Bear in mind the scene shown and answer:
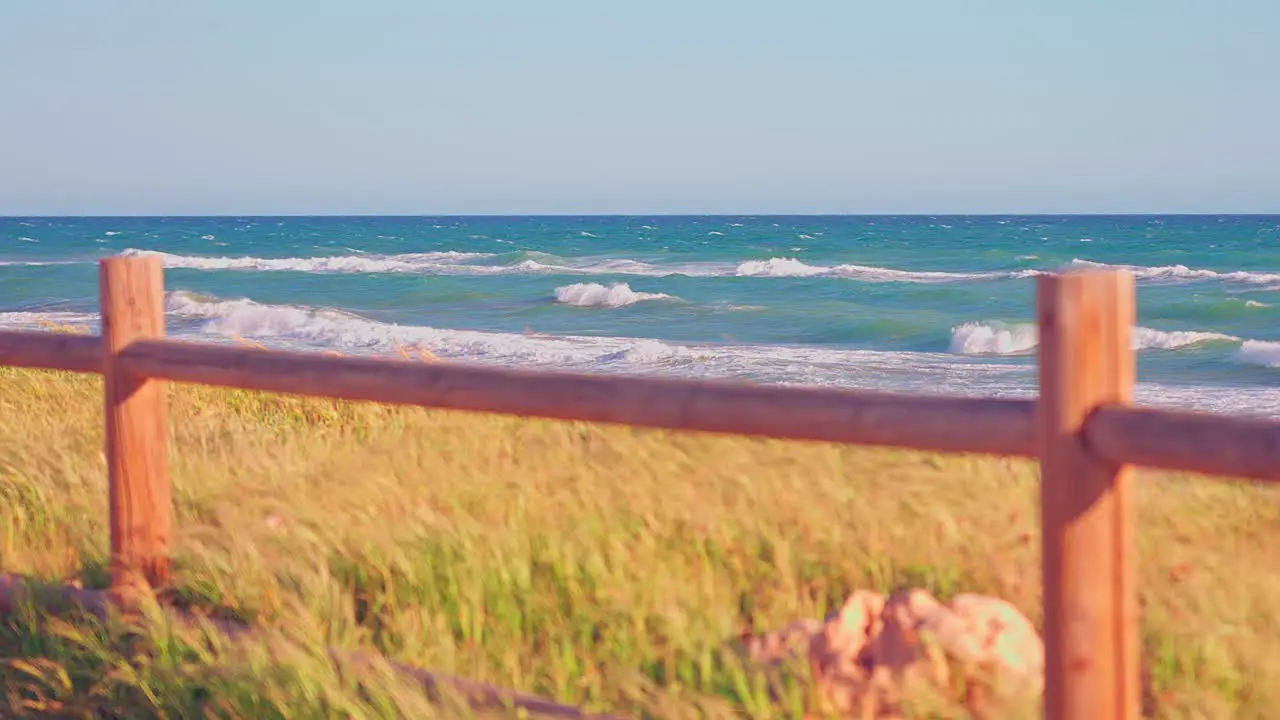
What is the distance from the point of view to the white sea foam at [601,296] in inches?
1199

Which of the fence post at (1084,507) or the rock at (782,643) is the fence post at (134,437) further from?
the fence post at (1084,507)

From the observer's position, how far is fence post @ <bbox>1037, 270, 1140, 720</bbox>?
2.35 metres

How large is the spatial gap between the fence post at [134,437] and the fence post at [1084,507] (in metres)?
2.80

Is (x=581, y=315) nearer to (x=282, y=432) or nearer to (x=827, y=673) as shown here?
(x=282, y=432)

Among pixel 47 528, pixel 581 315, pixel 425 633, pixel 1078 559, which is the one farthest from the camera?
pixel 581 315

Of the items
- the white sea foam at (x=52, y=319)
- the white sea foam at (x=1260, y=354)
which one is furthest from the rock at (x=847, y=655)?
the white sea foam at (x=52, y=319)

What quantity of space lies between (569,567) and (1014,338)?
1930 cm

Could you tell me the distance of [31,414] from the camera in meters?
8.19

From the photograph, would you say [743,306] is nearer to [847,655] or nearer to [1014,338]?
[1014,338]

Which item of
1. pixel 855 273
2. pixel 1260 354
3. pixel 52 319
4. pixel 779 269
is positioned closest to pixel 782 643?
pixel 1260 354

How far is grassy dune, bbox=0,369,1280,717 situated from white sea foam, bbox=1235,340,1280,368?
15.0m

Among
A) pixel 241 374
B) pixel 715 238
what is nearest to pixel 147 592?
pixel 241 374

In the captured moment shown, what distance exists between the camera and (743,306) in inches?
1131

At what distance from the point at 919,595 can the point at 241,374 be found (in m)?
2.03
